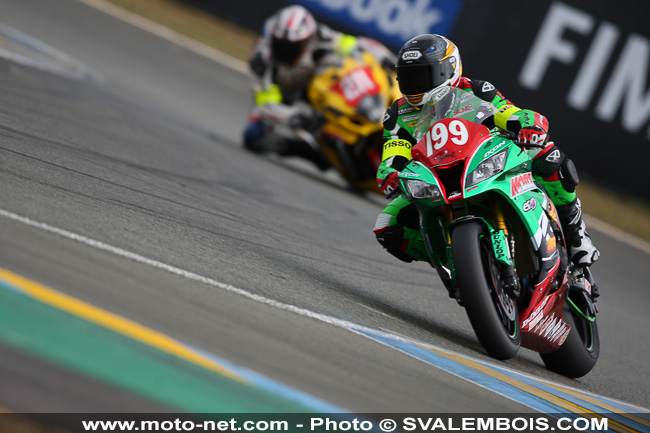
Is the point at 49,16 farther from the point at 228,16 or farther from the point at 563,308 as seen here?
the point at 563,308

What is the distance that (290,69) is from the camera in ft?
41.3

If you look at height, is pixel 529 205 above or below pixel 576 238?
above

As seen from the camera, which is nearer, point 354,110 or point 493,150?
point 493,150

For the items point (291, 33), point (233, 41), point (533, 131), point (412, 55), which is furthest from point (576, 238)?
point (233, 41)

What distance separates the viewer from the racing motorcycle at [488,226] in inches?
215

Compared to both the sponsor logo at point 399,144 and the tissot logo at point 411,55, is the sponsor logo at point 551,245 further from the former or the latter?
the tissot logo at point 411,55

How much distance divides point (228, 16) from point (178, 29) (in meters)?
1.25

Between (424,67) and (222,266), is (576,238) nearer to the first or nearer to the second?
(424,67)

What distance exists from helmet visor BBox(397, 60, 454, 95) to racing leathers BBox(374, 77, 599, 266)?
0.65ft

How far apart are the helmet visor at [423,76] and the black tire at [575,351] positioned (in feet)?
5.50

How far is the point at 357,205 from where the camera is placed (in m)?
11.4

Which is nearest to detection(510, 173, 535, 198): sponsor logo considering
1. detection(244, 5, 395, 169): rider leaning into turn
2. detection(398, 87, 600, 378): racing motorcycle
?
detection(398, 87, 600, 378): racing motorcycle

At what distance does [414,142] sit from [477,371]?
5.11ft

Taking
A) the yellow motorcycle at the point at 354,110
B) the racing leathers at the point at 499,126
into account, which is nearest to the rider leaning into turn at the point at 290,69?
the yellow motorcycle at the point at 354,110
